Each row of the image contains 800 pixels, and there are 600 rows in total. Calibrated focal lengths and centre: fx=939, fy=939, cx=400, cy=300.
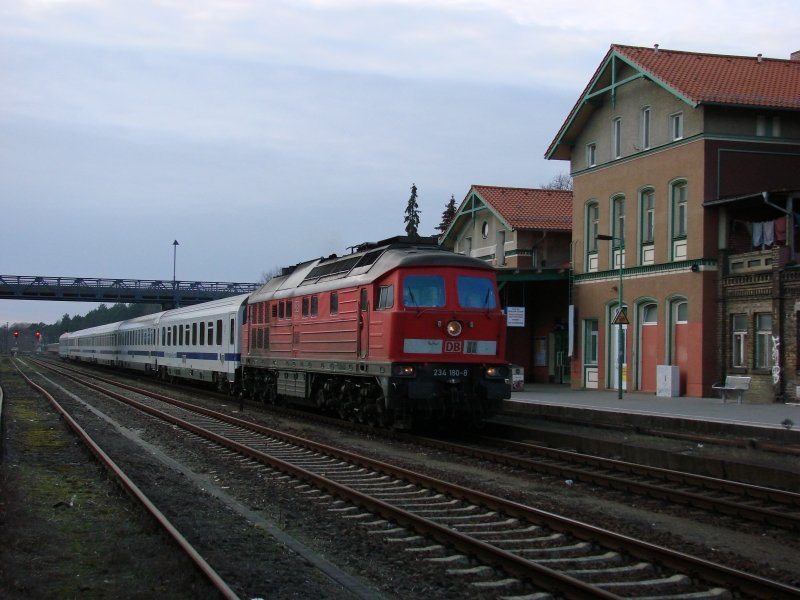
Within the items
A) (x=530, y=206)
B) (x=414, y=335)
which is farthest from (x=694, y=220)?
(x=414, y=335)

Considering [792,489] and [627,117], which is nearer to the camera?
[792,489]

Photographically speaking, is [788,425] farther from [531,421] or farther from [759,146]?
[759,146]

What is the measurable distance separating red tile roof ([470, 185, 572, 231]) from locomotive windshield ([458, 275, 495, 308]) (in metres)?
20.0

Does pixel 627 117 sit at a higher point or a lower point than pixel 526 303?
higher

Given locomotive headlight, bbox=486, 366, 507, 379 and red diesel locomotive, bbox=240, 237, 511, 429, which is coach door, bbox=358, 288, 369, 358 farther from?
locomotive headlight, bbox=486, 366, 507, 379

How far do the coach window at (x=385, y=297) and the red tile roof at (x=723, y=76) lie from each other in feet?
44.4

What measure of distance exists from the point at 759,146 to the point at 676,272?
14.2 feet

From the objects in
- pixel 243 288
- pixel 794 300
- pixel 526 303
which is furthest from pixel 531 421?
pixel 243 288

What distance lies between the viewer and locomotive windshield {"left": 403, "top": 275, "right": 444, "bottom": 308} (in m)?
16.9

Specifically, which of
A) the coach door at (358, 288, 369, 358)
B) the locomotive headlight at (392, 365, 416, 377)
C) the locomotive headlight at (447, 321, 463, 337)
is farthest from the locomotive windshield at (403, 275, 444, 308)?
the coach door at (358, 288, 369, 358)

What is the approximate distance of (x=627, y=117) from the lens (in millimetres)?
→ 30766

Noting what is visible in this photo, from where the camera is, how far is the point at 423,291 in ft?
56.1

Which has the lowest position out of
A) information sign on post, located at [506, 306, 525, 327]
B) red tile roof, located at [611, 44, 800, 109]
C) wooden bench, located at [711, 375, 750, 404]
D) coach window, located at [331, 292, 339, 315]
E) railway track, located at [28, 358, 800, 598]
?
railway track, located at [28, 358, 800, 598]

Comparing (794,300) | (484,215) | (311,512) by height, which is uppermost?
(484,215)
